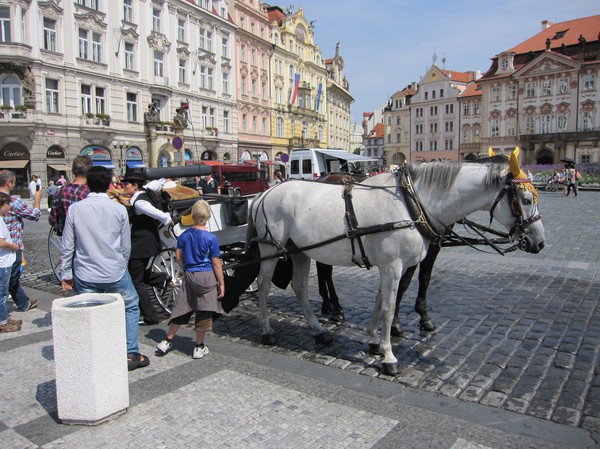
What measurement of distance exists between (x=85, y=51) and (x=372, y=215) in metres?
31.9

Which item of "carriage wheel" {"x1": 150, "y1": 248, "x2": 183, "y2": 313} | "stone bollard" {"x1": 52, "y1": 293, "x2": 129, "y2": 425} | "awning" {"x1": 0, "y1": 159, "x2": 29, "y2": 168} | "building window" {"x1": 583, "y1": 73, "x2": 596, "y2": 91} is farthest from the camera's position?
"building window" {"x1": 583, "y1": 73, "x2": 596, "y2": 91}

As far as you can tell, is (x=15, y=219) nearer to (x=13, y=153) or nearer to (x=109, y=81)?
(x=13, y=153)

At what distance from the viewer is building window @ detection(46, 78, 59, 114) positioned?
28.8 meters

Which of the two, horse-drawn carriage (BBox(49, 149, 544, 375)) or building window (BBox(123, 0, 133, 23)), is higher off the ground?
building window (BBox(123, 0, 133, 23))

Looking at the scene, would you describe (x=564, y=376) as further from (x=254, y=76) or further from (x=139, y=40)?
(x=254, y=76)

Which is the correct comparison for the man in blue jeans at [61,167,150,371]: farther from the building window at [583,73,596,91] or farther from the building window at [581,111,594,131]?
the building window at [583,73,596,91]

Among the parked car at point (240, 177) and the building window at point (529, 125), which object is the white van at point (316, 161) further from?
the building window at point (529, 125)

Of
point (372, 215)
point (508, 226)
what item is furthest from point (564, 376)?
A: point (372, 215)

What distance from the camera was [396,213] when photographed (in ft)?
14.7

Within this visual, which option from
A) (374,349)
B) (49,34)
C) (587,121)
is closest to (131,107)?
(49,34)

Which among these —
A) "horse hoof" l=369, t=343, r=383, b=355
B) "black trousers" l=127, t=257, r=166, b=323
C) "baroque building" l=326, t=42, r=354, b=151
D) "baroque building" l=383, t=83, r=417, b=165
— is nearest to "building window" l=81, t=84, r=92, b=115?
"black trousers" l=127, t=257, r=166, b=323

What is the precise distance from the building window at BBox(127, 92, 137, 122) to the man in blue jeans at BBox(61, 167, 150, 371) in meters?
32.3

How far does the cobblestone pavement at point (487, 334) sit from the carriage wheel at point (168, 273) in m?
→ 0.84

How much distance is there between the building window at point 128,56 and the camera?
3388 centimetres
